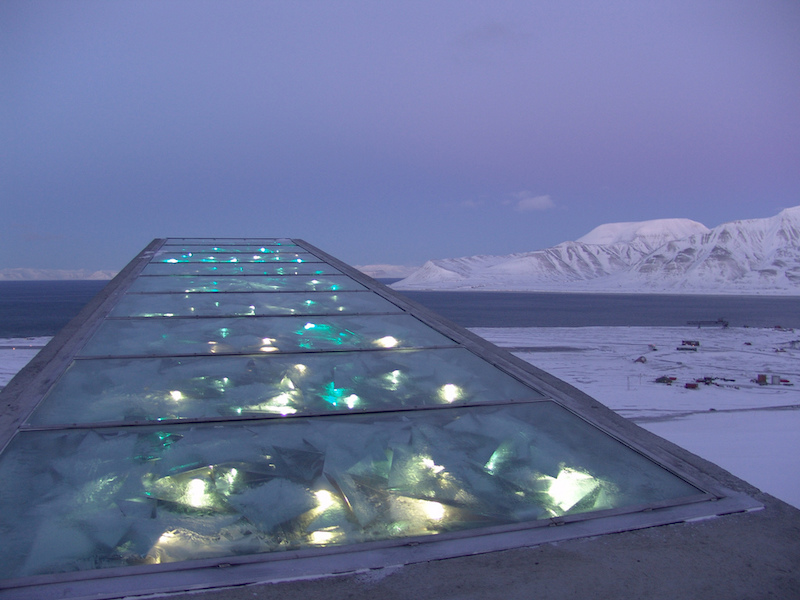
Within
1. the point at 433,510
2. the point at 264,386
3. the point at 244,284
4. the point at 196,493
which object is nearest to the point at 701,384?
the point at 244,284

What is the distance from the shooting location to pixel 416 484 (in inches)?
91.4

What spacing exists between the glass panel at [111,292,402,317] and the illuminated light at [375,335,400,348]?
98cm

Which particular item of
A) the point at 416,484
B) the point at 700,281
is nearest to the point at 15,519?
the point at 416,484

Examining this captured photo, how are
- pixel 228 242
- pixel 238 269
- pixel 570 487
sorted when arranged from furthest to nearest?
1. pixel 228 242
2. pixel 238 269
3. pixel 570 487

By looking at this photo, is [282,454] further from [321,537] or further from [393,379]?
[393,379]

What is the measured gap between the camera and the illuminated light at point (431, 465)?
244 centimetres

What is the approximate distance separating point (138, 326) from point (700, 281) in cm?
15409

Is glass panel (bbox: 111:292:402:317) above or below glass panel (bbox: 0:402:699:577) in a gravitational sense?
above

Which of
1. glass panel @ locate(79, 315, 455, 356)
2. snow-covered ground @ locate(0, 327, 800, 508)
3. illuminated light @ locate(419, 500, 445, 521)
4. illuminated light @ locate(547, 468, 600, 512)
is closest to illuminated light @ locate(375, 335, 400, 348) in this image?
glass panel @ locate(79, 315, 455, 356)

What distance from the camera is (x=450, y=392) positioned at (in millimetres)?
3361

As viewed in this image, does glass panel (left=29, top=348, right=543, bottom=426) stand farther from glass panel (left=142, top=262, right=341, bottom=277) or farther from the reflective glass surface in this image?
the reflective glass surface

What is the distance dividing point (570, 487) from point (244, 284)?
207 inches

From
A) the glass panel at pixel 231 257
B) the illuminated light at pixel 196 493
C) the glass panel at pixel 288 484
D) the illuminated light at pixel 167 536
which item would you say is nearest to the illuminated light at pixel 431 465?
the glass panel at pixel 288 484

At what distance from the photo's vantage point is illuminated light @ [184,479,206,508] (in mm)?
2111
